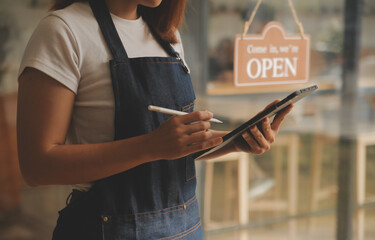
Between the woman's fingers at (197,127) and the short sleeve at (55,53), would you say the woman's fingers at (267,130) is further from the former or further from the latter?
the short sleeve at (55,53)

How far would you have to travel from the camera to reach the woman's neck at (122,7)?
1119mm

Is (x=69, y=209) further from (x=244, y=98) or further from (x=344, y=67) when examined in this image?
(x=344, y=67)

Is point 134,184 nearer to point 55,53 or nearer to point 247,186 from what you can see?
point 55,53

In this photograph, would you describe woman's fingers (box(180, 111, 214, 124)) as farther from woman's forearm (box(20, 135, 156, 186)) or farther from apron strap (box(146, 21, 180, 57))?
apron strap (box(146, 21, 180, 57))

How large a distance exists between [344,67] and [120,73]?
2.05m

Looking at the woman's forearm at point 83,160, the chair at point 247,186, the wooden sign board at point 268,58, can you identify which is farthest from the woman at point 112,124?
the chair at point 247,186

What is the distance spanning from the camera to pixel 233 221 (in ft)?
8.60

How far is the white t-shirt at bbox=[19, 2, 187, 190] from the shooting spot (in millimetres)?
978

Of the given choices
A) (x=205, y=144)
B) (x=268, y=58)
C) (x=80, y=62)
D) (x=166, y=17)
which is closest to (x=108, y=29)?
(x=80, y=62)

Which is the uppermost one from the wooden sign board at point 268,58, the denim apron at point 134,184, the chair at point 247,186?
the wooden sign board at point 268,58

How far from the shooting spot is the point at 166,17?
4.16 ft

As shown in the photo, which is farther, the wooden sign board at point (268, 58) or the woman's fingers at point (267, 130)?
the wooden sign board at point (268, 58)

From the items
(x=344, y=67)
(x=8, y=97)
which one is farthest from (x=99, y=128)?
(x=344, y=67)

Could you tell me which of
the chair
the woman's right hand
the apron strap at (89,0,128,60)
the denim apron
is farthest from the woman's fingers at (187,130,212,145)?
the chair
